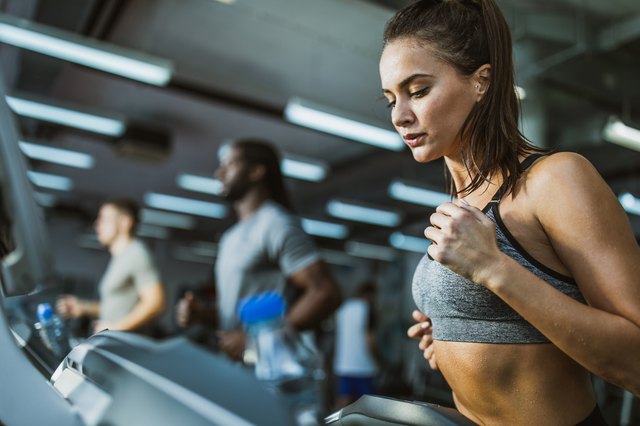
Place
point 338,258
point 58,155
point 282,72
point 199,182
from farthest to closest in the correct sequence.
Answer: point 338,258
point 199,182
point 58,155
point 282,72

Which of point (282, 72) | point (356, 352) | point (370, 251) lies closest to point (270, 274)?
point (356, 352)

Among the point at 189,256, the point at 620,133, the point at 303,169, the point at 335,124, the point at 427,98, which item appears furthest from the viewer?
the point at 189,256

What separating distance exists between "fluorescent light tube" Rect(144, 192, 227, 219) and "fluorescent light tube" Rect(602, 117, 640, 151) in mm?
7249

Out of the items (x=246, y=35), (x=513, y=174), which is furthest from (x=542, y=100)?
(x=513, y=174)

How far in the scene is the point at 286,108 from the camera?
5.32 metres

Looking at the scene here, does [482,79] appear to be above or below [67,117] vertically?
below

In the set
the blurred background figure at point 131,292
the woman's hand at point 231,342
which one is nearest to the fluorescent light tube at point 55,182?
the blurred background figure at point 131,292

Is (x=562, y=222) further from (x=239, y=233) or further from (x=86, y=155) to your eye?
(x=86, y=155)

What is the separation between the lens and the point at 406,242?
1202cm

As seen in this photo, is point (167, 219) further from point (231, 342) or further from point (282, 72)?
point (231, 342)

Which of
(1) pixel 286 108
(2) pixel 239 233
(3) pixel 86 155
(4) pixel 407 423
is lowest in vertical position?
(4) pixel 407 423

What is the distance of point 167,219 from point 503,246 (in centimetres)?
1248

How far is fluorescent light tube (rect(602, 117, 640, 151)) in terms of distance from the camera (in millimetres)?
5121

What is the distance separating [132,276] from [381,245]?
11.4 m
